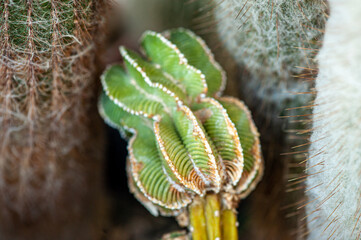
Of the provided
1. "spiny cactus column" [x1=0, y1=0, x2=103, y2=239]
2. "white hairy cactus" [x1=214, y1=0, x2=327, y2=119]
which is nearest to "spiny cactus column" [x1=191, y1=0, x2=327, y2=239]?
"white hairy cactus" [x1=214, y1=0, x2=327, y2=119]

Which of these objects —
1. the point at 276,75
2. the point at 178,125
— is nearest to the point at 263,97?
the point at 276,75

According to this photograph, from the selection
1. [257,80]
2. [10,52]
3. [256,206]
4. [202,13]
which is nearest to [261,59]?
[257,80]

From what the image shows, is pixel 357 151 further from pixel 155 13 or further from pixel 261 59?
pixel 155 13

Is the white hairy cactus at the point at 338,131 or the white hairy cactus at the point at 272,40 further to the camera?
the white hairy cactus at the point at 272,40

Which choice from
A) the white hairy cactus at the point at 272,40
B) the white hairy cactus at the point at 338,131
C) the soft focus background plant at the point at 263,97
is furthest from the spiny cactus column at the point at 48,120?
the white hairy cactus at the point at 338,131

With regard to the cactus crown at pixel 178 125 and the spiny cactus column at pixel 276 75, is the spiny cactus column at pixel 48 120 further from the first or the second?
the spiny cactus column at pixel 276 75
